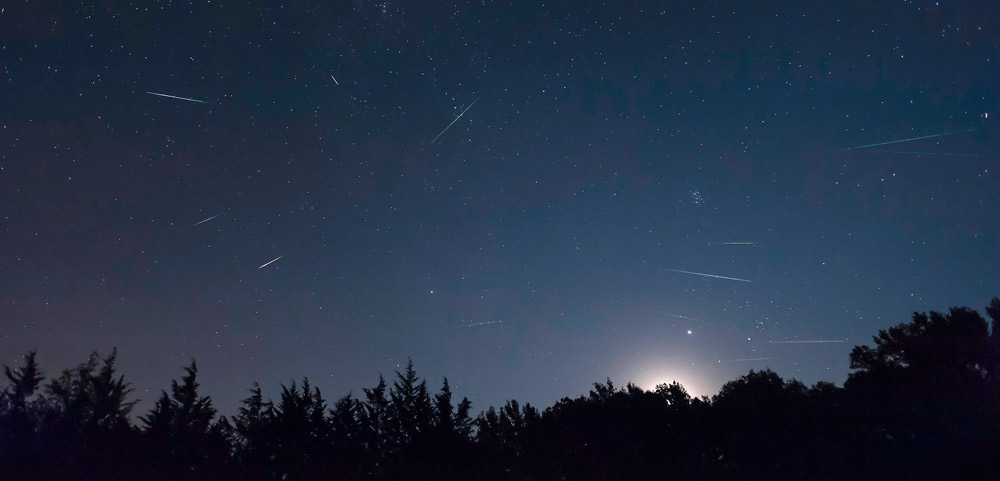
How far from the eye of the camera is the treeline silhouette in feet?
94.0

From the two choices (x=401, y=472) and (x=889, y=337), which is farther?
(x=889, y=337)

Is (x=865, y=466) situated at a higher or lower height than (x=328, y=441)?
lower

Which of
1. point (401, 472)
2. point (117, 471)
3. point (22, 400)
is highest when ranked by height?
point (22, 400)

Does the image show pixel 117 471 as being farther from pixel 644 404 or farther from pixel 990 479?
pixel 990 479

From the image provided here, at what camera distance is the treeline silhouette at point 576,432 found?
28656 mm

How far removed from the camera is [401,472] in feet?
108

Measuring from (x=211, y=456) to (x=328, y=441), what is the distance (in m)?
6.48

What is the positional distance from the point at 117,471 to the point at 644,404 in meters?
33.9

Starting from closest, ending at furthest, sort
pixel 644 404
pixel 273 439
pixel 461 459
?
pixel 273 439 → pixel 461 459 → pixel 644 404

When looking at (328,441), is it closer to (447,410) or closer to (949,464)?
(447,410)

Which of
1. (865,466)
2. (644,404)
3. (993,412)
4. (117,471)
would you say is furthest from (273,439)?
(993,412)

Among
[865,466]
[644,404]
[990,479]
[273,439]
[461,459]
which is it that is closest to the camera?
[990,479]

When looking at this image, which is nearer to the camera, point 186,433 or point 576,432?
point 186,433

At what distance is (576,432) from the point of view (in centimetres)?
3844
